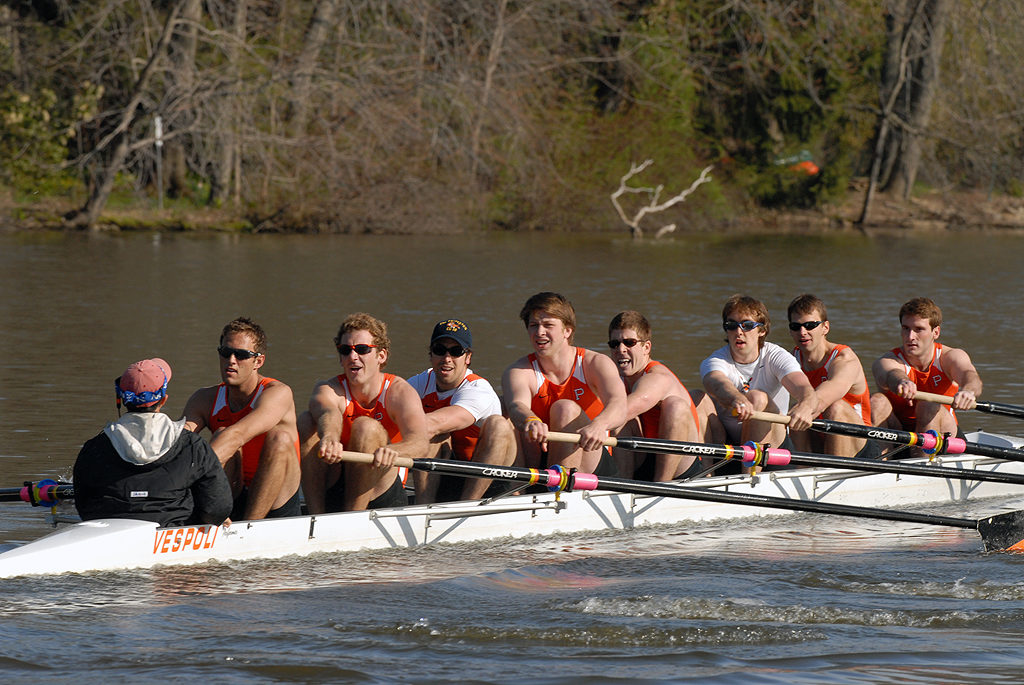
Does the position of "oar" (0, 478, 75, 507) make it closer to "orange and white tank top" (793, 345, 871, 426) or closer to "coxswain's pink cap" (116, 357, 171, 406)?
"coxswain's pink cap" (116, 357, 171, 406)

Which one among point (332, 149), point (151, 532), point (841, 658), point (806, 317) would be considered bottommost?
point (841, 658)

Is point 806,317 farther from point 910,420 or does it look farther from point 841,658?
point 841,658

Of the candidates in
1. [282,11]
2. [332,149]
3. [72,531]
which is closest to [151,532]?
[72,531]

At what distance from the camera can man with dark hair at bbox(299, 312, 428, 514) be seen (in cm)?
709

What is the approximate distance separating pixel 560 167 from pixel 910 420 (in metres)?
28.0

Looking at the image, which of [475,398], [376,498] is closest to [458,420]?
[475,398]

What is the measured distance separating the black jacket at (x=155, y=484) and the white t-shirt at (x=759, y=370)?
3.44 m

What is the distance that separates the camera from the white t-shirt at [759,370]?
862 cm

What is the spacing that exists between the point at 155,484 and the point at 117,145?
85.2 feet

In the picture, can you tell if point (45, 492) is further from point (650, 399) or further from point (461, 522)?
point (650, 399)

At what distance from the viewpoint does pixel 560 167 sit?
1459 inches

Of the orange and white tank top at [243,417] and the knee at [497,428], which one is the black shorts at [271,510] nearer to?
the orange and white tank top at [243,417]

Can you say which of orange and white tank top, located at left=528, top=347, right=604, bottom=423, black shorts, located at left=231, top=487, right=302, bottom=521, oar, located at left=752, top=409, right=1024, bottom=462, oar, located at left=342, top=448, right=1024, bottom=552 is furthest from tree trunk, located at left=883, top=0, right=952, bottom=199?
black shorts, located at left=231, top=487, right=302, bottom=521

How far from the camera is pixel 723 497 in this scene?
7.62m
